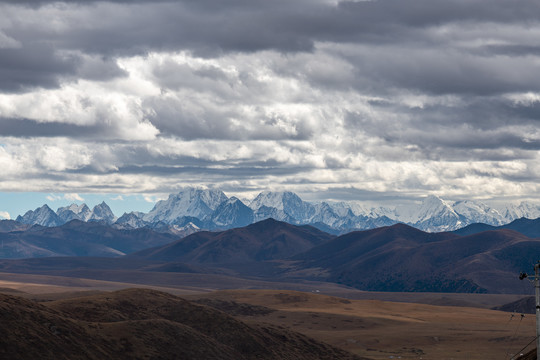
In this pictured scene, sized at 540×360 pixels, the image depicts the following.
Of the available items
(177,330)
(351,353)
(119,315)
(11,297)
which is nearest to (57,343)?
(11,297)

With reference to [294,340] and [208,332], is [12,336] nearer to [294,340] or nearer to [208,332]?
[208,332]

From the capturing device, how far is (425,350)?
639 feet

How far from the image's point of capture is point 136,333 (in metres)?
140

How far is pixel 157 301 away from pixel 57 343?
2761 inches

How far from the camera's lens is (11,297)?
132m

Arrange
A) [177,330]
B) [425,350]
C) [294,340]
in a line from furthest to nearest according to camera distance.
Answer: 1. [425,350]
2. [294,340]
3. [177,330]

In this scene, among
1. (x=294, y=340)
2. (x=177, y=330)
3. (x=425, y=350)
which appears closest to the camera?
(x=177, y=330)

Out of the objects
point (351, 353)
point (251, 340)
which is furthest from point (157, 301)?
point (351, 353)

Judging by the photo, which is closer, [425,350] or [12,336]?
[12,336]

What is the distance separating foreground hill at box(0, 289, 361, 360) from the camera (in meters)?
118

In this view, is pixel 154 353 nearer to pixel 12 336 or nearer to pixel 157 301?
pixel 12 336

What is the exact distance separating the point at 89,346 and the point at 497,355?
102 meters

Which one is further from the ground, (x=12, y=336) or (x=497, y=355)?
(x=12, y=336)

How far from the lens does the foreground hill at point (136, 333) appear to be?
11756 cm
